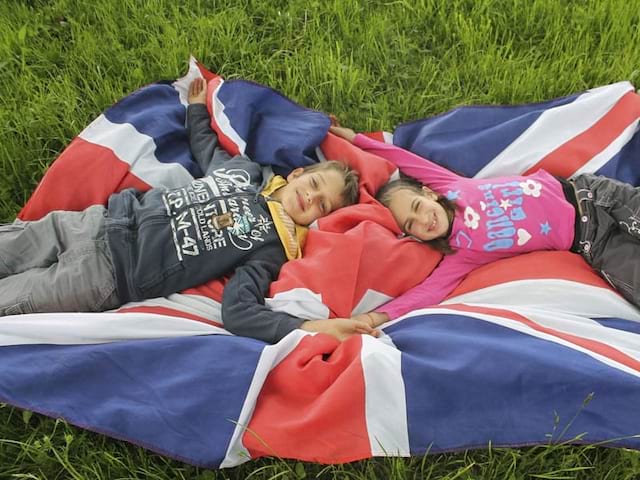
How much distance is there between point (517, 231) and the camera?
2611mm

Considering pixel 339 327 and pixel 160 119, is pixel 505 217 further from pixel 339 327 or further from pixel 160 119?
pixel 160 119

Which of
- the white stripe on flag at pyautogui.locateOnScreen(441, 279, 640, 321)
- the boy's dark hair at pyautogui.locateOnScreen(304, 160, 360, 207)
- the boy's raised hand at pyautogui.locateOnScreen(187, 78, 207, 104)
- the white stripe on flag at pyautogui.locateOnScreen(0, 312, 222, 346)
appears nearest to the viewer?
the white stripe on flag at pyautogui.locateOnScreen(0, 312, 222, 346)

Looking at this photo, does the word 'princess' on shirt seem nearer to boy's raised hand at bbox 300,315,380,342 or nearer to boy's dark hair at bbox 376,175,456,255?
boy's dark hair at bbox 376,175,456,255

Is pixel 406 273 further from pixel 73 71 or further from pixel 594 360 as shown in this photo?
pixel 73 71

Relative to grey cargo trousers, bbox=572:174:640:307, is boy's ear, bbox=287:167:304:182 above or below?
above

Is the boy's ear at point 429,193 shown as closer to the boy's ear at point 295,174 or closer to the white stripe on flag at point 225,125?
the boy's ear at point 295,174

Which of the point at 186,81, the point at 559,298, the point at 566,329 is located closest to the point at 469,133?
the point at 559,298

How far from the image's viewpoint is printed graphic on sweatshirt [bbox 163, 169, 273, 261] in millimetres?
2430

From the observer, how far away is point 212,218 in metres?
2.48

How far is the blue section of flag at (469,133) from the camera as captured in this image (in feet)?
9.78

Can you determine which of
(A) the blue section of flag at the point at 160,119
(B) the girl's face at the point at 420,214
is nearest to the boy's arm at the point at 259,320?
(B) the girl's face at the point at 420,214

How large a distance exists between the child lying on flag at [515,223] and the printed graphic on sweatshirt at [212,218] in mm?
613

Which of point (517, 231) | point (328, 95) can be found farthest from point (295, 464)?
point (328, 95)

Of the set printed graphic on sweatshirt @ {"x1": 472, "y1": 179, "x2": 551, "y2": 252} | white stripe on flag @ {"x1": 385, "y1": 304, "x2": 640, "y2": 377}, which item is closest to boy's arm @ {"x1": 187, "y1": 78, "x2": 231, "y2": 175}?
printed graphic on sweatshirt @ {"x1": 472, "y1": 179, "x2": 551, "y2": 252}
